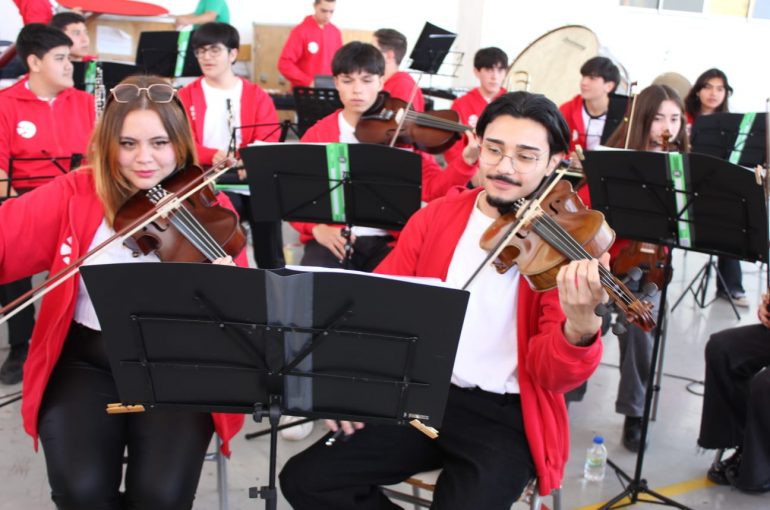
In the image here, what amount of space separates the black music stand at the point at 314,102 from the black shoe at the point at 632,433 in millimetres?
2291

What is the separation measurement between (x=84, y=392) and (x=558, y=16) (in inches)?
266

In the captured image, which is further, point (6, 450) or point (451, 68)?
point (451, 68)

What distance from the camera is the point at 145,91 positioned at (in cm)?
195

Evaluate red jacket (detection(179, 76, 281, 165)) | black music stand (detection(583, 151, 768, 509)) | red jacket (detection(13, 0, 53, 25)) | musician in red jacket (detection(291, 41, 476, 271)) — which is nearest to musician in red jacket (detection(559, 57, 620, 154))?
musician in red jacket (detection(291, 41, 476, 271))

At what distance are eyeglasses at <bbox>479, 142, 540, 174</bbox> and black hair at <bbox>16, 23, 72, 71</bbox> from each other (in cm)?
232

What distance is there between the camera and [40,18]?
5.77 metres

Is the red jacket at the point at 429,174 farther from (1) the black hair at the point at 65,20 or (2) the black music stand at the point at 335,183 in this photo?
(1) the black hair at the point at 65,20

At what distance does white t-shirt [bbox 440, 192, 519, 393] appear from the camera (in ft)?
5.82

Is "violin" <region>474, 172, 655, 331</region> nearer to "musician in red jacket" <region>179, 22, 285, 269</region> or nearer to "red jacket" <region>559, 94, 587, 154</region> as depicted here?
"musician in red jacket" <region>179, 22, 285, 269</region>

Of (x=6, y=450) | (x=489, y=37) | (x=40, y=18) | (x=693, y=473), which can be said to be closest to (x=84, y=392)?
(x=6, y=450)

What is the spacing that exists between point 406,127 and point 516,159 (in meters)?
1.56

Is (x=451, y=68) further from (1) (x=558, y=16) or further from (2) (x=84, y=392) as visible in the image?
(2) (x=84, y=392)

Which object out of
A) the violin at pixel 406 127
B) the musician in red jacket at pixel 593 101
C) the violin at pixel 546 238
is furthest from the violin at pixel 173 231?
the musician in red jacket at pixel 593 101

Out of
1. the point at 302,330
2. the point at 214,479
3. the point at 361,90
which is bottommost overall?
the point at 214,479
